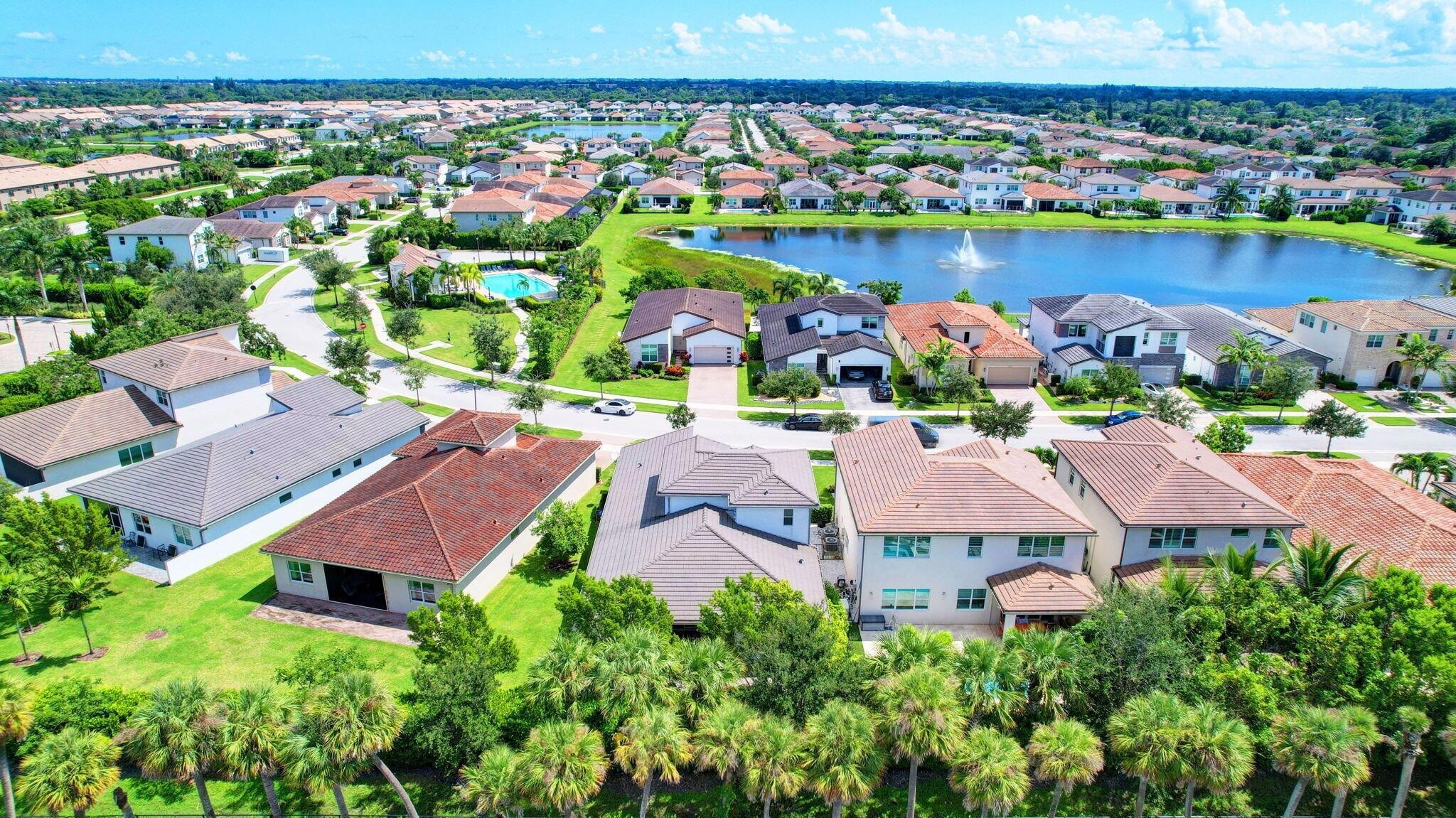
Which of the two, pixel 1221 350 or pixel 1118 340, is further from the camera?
pixel 1118 340

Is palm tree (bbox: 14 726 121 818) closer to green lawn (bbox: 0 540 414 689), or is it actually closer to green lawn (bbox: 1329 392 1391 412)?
green lawn (bbox: 0 540 414 689)

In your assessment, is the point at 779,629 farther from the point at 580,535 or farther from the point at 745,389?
the point at 745,389

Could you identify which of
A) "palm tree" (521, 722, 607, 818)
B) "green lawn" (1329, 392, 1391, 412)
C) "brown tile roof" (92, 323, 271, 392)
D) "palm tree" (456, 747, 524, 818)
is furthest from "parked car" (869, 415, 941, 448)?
"brown tile roof" (92, 323, 271, 392)

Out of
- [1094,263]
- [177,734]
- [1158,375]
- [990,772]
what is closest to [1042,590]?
[990,772]

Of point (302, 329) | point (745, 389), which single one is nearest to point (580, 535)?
point (745, 389)

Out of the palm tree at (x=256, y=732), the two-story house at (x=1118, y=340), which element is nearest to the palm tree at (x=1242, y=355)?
the two-story house at (x=1118, y=340)

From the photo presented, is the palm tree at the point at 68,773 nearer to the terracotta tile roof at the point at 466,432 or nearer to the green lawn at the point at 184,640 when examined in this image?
the green lawn at the point at 184,640

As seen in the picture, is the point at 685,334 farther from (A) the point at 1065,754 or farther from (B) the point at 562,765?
(A) the point at 1065,754
